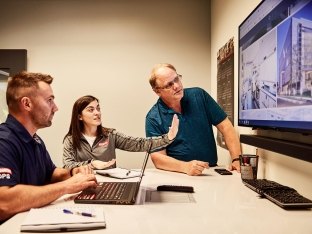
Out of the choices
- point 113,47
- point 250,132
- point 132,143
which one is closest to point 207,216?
point 250,132

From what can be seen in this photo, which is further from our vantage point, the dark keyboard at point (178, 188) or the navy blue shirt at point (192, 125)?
the navy blue shirt at point (192, 125)

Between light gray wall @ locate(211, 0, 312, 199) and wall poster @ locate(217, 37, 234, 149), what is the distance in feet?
0.28

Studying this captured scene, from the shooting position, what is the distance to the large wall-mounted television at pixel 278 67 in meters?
1.17

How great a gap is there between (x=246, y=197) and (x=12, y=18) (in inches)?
128

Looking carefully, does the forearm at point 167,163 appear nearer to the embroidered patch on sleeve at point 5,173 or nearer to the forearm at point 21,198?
the forearm at point 21,198

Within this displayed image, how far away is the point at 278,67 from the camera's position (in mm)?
1394

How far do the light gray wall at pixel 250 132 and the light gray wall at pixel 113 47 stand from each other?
26cm

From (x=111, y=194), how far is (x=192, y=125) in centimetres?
101

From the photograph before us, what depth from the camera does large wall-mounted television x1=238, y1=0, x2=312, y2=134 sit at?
3.83ft

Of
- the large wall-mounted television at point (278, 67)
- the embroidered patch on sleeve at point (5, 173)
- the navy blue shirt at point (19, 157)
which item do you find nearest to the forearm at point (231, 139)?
the large wall-mounted television at point (278, 67)

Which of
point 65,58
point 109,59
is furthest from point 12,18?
point 109,59

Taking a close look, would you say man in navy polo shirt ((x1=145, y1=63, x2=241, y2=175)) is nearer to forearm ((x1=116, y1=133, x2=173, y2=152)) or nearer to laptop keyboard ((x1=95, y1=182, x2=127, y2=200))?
forearm ((x1=116, y1=133, x2=173, y2=152))

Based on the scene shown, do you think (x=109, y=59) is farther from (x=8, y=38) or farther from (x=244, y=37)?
(x=244, y=37)

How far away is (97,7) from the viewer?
Answer: 3.64 m
